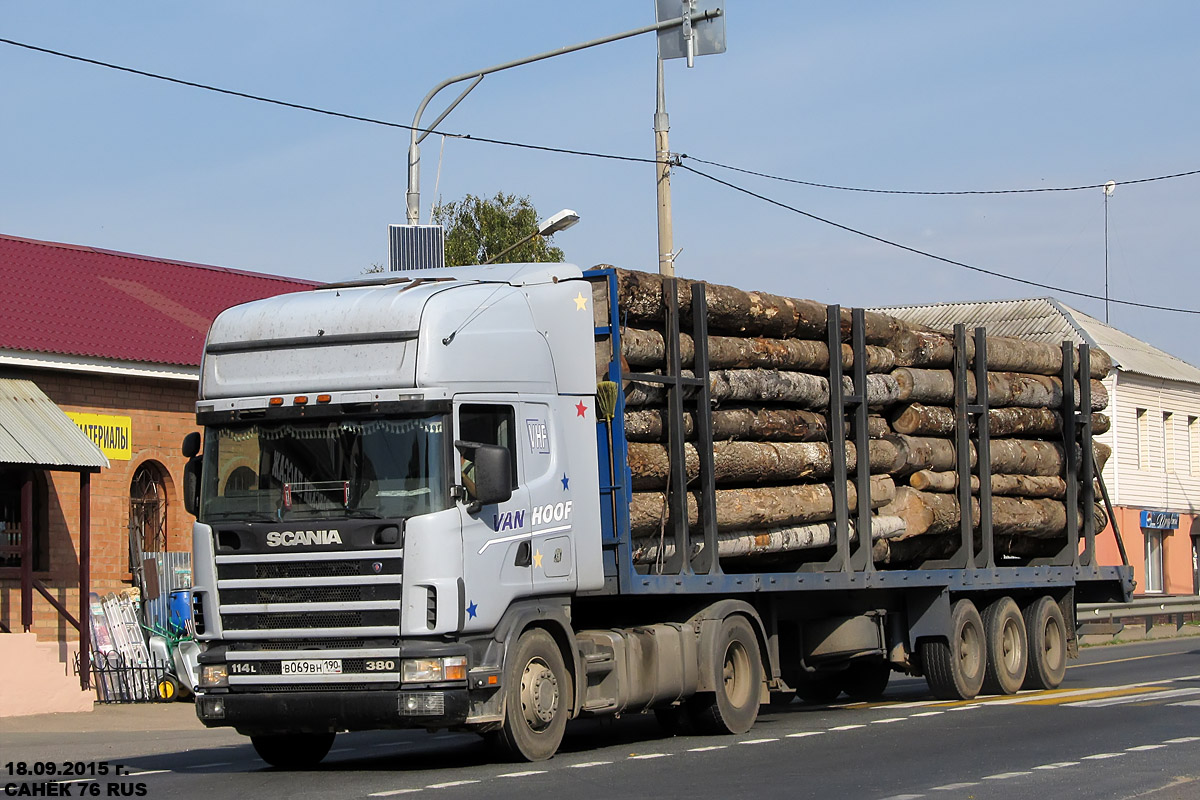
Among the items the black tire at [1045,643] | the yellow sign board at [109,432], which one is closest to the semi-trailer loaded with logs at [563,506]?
the black tire at [1045,643]

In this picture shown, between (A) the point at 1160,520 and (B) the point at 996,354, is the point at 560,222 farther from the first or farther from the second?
(A) the point at 1160,520

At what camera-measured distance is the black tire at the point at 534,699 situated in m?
11.8

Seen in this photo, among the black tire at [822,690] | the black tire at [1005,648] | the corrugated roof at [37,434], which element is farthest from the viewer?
the corrugated roof at [37,434]

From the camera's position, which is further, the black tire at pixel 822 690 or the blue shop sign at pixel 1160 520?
the blue shop sign at pixel 1160 520

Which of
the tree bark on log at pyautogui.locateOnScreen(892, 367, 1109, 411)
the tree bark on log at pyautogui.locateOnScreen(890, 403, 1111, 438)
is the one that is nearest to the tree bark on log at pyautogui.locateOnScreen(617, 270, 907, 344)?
the tree bark on log at pyautogui.locateOnScreen(892, 367, 1109, 411)

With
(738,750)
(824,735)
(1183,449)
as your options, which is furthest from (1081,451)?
(1183,449)

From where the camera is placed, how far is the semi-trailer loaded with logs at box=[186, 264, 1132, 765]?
1138 cm

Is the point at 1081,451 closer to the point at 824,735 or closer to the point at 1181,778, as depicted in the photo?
the point at 824,735

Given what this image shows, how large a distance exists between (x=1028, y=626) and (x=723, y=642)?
6.69 metres

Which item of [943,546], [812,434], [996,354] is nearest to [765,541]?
[812,434]

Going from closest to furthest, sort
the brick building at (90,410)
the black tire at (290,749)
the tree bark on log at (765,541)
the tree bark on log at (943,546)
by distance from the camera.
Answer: the black tire at (290,749), the tree bark on log at (765,541), the tree bark on log at (943,546), the brick building at (90,410)

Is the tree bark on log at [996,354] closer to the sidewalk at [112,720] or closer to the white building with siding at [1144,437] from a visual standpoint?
the sidewalk at [112,720]

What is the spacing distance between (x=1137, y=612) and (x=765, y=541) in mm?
18675

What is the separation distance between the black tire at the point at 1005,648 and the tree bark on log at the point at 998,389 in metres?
2.42
